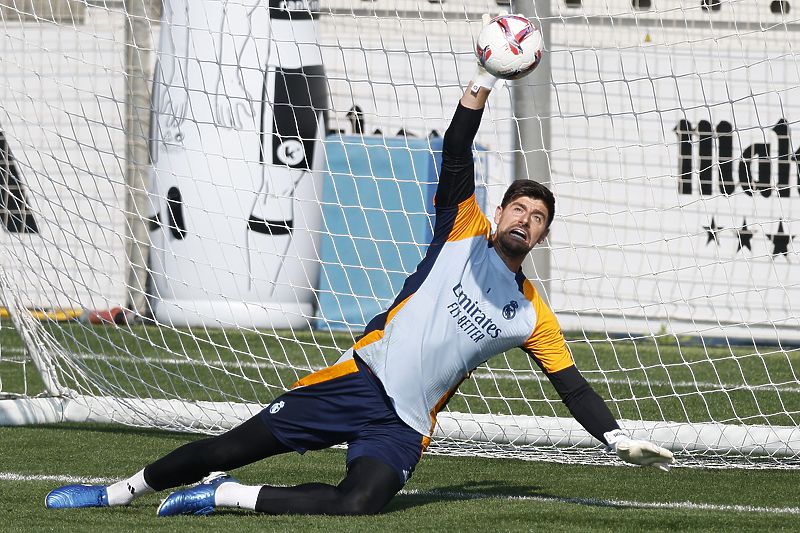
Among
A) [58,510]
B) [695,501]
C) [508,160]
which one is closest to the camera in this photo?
[58,510]

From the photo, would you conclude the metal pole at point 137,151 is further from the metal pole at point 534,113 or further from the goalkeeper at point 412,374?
the goalkeeper at point 412,374

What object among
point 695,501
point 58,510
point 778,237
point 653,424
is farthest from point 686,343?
point 58,510

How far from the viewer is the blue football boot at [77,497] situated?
351 cm

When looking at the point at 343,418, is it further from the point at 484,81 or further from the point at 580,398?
the point at 484,81

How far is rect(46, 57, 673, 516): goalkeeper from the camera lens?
3441mm

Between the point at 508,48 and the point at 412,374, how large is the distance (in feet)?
3.93

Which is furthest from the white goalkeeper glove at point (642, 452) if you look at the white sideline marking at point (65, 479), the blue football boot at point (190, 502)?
the white sideline marking at point (65, 479)

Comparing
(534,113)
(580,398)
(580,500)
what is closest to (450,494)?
(580,500)

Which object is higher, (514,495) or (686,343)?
(514,495)

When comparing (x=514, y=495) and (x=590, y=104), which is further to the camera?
(x=590, y=104)

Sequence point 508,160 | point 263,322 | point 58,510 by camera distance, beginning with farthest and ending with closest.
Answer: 1. point 508,160
2. point 263,322
3. point 58,510

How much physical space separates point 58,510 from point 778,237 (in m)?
7.82

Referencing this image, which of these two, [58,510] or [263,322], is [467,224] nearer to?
[58,510]

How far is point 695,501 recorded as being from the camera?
3.84 metres
